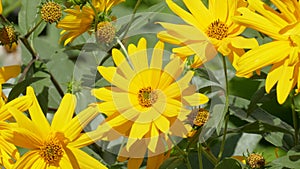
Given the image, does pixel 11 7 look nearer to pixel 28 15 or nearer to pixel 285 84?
pixel 28 15

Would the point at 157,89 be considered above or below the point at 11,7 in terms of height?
below

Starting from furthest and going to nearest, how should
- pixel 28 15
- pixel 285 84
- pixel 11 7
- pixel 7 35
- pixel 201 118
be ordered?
pixel 11 7
pixel 28 15
pixel 7 35
pixel 201 118
pixel 285 84

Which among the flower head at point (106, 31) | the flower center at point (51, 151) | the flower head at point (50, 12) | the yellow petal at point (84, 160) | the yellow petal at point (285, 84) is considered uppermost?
the flower head at point (50, 12)

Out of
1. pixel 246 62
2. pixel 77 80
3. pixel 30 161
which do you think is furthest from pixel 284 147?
pixel 30 161

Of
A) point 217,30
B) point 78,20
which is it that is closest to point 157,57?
point 217,30

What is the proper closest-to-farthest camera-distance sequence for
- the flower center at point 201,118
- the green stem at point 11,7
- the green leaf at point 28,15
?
the flower center at point 201,118 → the green leaf at point 28,15 → the green stem at point 11,7

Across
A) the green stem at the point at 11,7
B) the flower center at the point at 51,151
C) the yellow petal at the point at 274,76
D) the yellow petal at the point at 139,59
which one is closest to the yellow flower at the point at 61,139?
the flower center at the point at 51,151

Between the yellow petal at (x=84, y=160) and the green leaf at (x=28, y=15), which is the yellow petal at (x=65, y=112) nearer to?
the yellow petal at (x=84, y=160)
